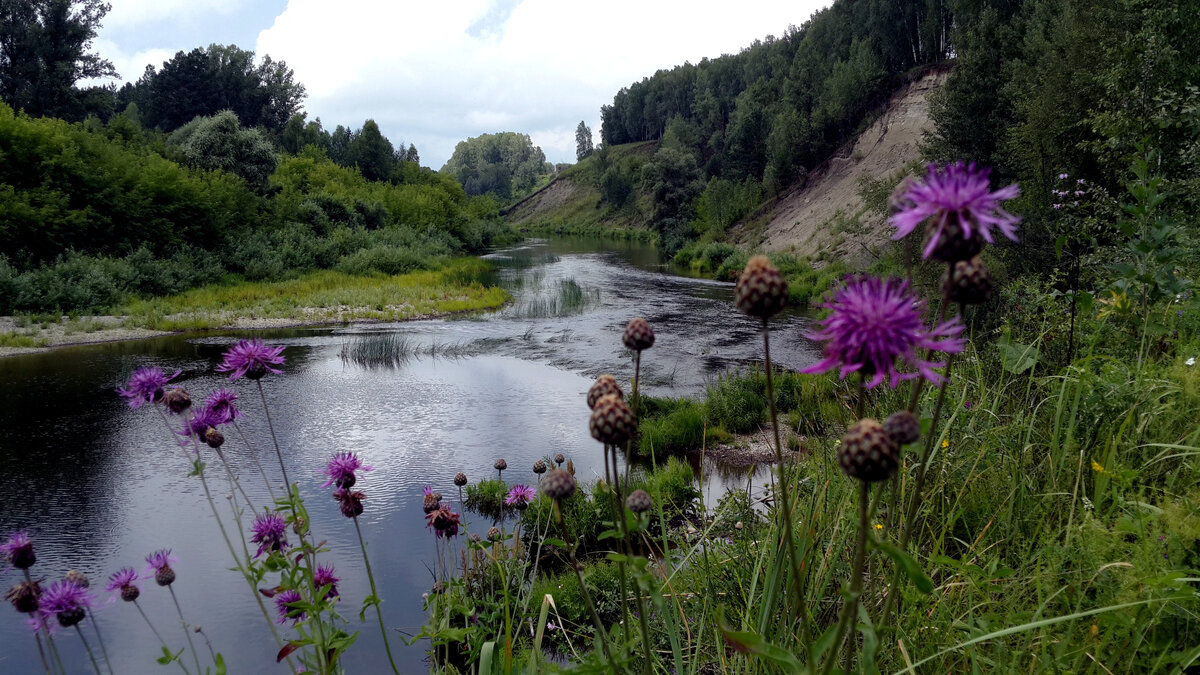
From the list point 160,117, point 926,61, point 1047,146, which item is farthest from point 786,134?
point 160,117

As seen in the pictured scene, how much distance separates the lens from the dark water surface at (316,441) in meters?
5.46

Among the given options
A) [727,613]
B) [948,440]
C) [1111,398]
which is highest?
[1111,398]

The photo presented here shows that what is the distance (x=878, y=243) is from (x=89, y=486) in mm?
25951

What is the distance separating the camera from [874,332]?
1.03m

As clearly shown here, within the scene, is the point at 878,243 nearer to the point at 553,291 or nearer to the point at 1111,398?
the point at 553,291

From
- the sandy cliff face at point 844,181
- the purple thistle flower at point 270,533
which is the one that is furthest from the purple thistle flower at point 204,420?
the sandy cliff face at point 844,181

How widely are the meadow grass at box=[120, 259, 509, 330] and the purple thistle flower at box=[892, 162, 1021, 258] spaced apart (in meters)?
18.6

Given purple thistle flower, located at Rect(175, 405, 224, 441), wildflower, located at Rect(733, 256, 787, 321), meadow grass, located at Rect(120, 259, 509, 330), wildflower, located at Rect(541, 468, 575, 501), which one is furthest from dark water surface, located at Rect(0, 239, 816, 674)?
wildflower, located at Rect(733, 256, 787, 321)

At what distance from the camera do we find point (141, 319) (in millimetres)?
16156

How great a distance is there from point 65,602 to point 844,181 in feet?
129

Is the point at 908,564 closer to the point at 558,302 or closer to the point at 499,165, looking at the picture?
the point at 558,302

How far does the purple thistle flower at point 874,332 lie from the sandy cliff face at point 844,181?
29719 mm

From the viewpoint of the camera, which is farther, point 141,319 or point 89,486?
point 141,319

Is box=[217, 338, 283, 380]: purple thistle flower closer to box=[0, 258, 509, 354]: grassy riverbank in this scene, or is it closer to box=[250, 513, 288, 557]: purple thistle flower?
box=[250, 513, 288, 557]: purple thistle flower
